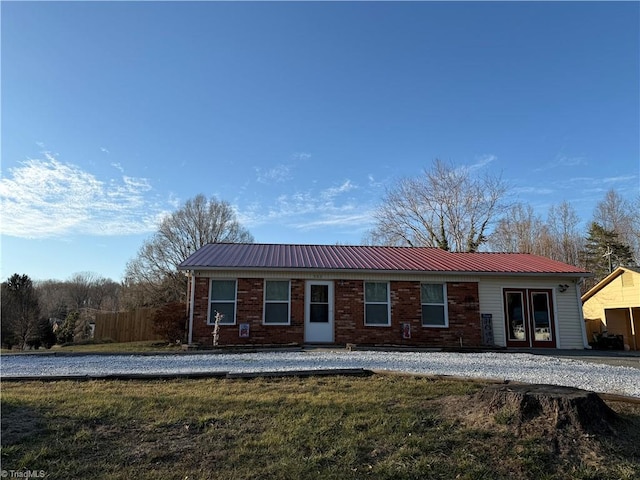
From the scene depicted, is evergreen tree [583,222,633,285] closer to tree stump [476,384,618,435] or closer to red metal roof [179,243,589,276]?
red metal roof [179,243,589,276]

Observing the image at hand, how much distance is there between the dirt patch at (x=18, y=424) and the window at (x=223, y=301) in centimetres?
961

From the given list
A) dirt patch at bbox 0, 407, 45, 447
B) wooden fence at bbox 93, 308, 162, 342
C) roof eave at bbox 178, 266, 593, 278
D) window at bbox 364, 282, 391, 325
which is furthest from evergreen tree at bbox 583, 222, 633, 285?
dirt patch at bbox 0, 407, 45, 447

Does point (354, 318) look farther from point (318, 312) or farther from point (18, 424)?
point (18, 424)

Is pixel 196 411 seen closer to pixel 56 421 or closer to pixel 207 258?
pixel 56 421

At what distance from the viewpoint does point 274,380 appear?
278 inches

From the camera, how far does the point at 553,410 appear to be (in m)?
4.47

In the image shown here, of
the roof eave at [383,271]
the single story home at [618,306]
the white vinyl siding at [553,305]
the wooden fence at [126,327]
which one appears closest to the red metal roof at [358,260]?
the roof eave at [383,271]

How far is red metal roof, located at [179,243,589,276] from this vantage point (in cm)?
1528

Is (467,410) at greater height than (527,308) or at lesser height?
lesser

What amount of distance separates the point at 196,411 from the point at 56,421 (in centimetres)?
153

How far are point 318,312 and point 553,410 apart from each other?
1110 centimetres

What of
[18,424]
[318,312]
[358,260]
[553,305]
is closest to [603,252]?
[553,305]

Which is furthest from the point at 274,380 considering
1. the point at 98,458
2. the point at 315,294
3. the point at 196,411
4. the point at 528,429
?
the point at 315,294

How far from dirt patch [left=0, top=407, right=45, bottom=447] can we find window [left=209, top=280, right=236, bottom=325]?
31.5 feet
